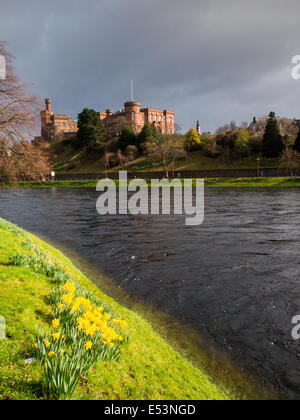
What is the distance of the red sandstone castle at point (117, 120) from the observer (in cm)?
12200

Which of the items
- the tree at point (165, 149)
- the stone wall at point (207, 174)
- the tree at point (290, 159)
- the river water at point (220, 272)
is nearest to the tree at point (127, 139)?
the stone wall at point (207, 174)

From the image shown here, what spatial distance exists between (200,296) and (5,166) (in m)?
9.36

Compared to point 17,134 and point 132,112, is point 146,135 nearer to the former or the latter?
point 132,112

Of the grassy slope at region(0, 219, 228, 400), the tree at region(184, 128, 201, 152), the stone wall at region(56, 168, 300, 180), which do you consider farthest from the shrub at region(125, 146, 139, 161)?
the grassy slope at region(0, 219, 228, 400)

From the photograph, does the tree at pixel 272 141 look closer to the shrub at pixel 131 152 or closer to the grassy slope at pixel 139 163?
the grassy slope at pixel 139 163

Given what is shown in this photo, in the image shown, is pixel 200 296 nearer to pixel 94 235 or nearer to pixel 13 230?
pixel 13 230

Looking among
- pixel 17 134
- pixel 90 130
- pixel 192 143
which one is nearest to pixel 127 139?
pixel 90 130

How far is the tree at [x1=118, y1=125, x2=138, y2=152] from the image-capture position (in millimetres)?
98625

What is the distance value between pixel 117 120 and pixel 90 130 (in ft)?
82.6

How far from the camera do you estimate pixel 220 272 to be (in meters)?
11.1

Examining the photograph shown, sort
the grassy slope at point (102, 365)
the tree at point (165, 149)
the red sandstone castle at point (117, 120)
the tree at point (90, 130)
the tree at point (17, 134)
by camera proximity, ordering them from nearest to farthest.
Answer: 1. the grassy slope at point (102, 365)
2. the tree at point (17, 134)
3. the tree at point (165, 149)
4. the tree at point (90, 130)
5. the red sandstone castle at point (117, 120)

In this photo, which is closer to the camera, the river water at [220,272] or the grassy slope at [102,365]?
the grassy slope at [102,365]

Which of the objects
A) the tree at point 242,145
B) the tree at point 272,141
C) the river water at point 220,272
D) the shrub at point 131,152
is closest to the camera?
the river water at point 220,272

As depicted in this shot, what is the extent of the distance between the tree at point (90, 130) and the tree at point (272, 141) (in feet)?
175
